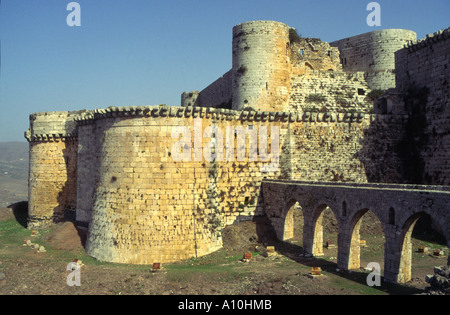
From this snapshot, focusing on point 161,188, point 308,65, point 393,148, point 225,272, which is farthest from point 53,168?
point 393,148

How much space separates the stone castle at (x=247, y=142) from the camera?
901 inches

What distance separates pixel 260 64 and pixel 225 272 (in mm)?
15095

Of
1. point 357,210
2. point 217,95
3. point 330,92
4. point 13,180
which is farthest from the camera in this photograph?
point 13,180

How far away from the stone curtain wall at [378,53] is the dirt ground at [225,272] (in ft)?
41.6

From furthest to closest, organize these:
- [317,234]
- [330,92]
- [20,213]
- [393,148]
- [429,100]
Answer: [20,213], [330,92], [393,148], [429,100], [317,234]

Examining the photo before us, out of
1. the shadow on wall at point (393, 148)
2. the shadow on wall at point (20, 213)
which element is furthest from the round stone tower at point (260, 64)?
the shadow on wall at point (20, 213)

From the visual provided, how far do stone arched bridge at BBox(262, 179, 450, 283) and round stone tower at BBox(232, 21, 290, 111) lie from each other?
6.62 meters

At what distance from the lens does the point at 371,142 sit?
28.8 meters

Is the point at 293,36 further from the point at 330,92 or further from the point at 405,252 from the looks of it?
the point at 405,252

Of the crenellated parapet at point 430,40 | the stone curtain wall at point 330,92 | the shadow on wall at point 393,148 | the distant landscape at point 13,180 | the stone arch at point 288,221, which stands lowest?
the distant landscape at point 13,180

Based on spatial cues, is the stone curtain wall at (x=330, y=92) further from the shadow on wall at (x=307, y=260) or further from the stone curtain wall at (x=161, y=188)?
the shadow on wall at (x=307, y=260)

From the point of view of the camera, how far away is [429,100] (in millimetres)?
27000
